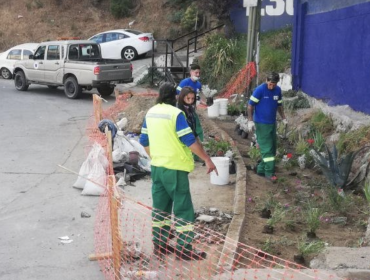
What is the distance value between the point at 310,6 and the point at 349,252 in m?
10.5

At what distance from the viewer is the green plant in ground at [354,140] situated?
922 cm

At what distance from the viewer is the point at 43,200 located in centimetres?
807

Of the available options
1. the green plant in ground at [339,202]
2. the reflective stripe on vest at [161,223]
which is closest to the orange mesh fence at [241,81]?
the green plant in ground at [339,202]

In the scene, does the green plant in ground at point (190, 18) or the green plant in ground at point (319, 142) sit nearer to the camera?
the green plant in ground at point (319, 142)

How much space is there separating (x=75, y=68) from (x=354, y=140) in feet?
36.1

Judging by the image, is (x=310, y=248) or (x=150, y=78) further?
(x=150, y=78)

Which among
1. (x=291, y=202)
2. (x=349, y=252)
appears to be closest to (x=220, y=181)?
(x=291, y=202)

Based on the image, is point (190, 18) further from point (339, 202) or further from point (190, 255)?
point (190, 255)

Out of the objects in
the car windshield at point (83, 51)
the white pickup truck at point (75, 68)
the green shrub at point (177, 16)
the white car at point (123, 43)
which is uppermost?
the green shrub at point (177, 16)

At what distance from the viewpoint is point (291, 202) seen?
25.1ft

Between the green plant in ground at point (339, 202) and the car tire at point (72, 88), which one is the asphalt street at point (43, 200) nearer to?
the car tire at point (72, 88)

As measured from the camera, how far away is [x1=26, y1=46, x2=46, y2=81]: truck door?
19.5m

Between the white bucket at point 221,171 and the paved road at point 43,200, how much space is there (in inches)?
70.2

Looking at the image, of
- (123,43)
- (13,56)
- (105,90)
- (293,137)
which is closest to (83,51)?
(105,90)
